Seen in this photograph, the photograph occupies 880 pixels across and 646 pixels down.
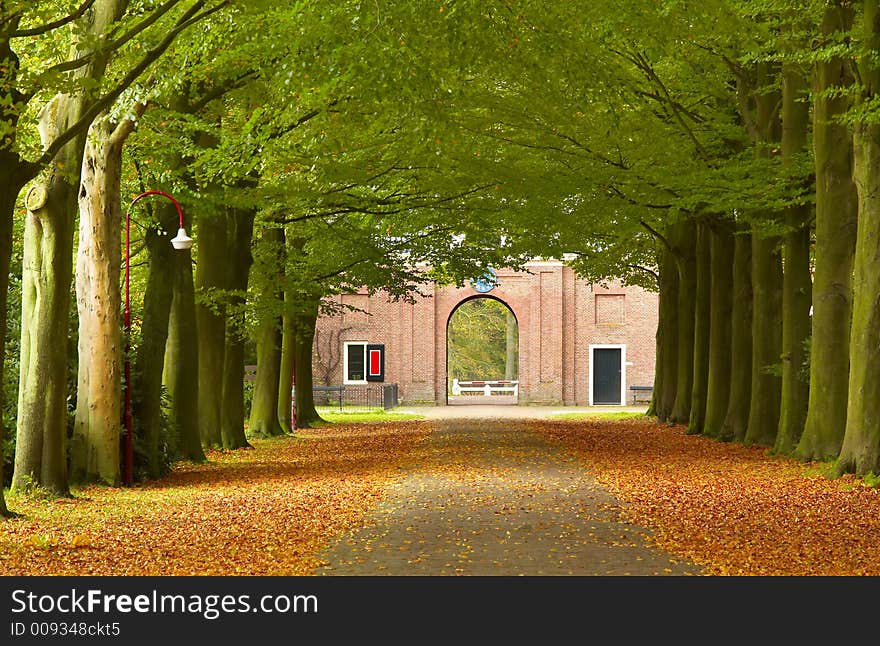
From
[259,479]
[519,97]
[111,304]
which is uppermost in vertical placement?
[519,97]

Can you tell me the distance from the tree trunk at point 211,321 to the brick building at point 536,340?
30410mm

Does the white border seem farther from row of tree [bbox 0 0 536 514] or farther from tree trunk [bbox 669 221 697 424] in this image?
row of tree [bbox 0 0 536 514]

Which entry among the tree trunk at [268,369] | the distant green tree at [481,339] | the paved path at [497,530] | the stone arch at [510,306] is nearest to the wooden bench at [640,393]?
the stone arch at [510,306]

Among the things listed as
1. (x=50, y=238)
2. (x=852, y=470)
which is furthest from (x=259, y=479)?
(x=852, y=470)

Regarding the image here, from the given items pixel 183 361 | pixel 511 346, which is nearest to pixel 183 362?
pixel 183 361

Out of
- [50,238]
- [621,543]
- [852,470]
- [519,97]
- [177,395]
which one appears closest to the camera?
[621,543]

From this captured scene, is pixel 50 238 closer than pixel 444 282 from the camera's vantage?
Yes

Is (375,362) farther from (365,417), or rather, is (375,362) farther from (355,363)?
(365,417)

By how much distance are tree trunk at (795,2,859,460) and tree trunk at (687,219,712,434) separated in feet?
35.8

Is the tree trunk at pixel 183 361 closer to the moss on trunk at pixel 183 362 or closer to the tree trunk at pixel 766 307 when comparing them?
the moss on trunk at pixel 183 362

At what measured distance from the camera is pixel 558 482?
16.5 m

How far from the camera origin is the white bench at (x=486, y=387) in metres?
63.1

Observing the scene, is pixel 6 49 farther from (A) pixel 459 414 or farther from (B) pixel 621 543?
(A) pixel 459 414

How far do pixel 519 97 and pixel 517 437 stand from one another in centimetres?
925
